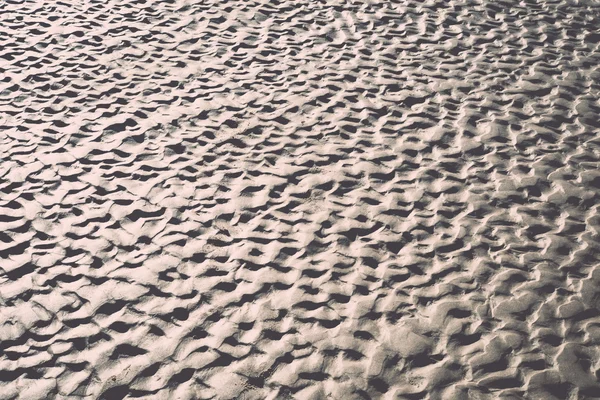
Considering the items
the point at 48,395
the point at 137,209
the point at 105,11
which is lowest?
the point at 48,395

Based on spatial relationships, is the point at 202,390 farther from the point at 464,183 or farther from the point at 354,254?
the point at 464,183

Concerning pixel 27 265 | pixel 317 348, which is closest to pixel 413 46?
pixel 317 348

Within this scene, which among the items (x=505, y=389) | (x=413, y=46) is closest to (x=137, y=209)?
(x=505, y=389)

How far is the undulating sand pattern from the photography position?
135 inches

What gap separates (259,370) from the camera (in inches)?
134

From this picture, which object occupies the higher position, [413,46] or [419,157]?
[413,46]

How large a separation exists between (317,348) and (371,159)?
6.67ft

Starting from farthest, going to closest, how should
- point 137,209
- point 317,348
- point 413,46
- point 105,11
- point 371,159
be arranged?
point 105,11
point 413,46
point 371,159
point 137,209
point 317,348

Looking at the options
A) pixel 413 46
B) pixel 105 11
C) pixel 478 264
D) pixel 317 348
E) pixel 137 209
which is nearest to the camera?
pixel 317 348

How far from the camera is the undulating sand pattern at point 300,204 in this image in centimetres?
344

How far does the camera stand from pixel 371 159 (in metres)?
4.99

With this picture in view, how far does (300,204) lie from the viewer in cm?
458

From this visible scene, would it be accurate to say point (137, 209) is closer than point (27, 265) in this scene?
No

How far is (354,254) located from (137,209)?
1.78 metres
